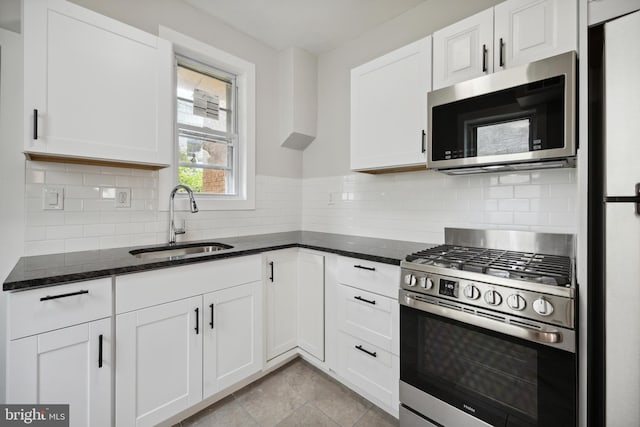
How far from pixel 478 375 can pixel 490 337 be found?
0.60 ft

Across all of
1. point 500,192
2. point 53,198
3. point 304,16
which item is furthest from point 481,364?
point 304,16

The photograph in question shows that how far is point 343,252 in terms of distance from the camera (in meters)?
1.83

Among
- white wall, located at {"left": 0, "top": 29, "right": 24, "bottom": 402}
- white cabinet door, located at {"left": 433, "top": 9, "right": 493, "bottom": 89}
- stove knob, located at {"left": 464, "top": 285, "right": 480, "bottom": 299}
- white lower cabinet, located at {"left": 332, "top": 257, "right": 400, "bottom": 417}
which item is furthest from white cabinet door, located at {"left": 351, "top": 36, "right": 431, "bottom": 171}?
white wall, located at {"left": 0, "top": 29, "right": 24, "bottom": 402}

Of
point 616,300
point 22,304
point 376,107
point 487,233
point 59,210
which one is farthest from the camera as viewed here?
point 376,107

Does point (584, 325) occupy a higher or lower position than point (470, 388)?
higher

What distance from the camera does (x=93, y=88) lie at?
1.51 meters

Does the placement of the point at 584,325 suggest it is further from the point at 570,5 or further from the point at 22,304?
the point at 22,304

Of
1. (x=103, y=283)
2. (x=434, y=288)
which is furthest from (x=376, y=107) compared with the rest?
(x=103, y=283)

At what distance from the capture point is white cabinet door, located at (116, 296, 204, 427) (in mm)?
1382

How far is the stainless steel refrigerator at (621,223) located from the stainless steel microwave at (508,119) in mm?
201

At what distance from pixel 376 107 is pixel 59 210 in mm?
2023

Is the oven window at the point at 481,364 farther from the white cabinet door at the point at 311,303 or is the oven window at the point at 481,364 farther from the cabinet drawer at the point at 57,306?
the cabinet drawer at the point at 57,306

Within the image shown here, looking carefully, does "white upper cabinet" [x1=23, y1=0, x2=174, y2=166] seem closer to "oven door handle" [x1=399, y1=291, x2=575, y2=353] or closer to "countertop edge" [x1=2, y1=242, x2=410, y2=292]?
"countertop edge" [x1=2, y1=242, x2=410, y2=292]

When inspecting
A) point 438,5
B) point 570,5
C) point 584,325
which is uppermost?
point 438,5
